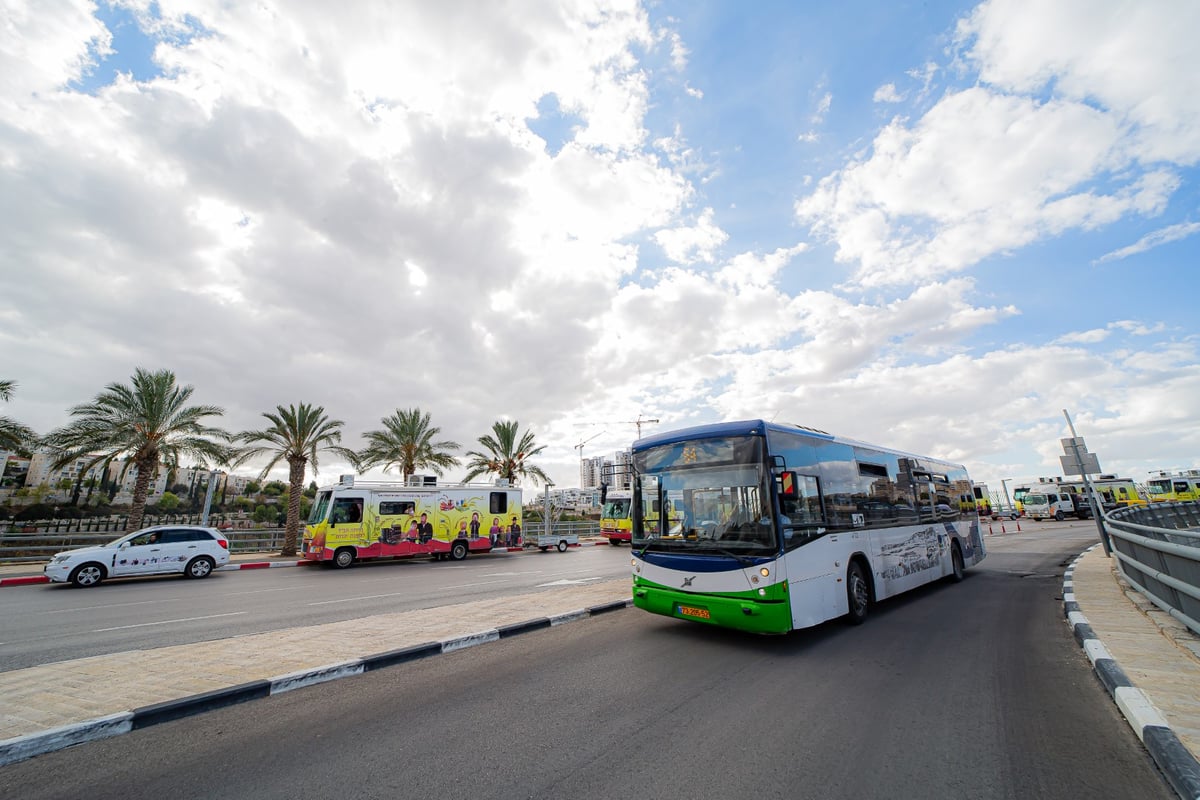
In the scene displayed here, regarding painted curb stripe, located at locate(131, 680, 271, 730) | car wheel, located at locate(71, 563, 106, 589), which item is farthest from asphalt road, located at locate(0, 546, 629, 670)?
painted curb stripe, located at locate(131, 680, 271, 730)

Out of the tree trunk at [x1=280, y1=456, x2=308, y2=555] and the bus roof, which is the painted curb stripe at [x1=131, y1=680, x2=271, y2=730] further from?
the tree trunk at [x1=280, y1=456, x2=308, y2=555]

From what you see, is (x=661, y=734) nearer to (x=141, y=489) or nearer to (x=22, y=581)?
(x=22, y=581)

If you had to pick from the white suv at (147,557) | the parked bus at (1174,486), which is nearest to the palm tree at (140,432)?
the white suv at (147,557)

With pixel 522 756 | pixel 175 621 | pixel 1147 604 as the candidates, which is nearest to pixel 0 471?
pixel 175 621

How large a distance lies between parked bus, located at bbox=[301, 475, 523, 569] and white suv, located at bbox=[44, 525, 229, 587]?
3462 mm

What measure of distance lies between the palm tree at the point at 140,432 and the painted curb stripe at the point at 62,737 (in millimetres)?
23117

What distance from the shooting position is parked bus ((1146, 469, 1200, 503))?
131 feet

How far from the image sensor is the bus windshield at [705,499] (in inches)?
263

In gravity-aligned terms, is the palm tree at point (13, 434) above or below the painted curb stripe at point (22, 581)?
above

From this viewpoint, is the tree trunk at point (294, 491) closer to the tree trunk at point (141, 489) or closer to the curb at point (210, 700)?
the tree trunk at point (141, 489)

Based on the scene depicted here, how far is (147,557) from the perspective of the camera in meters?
15.7

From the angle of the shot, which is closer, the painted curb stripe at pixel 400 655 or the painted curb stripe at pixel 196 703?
the painted curb stripe at pixel 196 703

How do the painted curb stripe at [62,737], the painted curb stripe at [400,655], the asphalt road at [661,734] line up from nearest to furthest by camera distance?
the asphalt road at [661,734], the painted curb stripe at [62,737], the painted curb stripe at [400,655]

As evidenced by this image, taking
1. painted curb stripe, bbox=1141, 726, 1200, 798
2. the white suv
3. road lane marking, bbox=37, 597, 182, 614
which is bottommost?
painted curb stripe, bbox=1141, 726, 1200, 798
